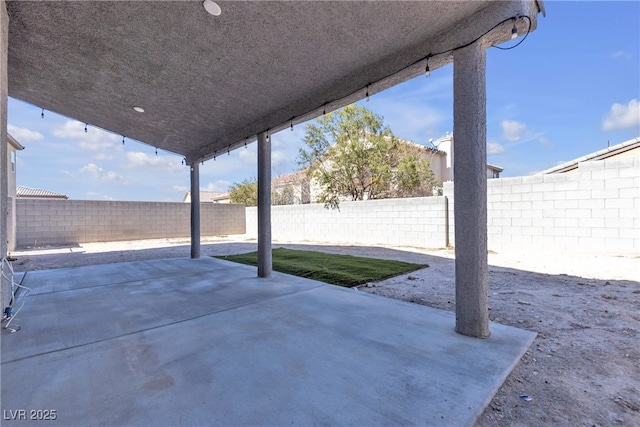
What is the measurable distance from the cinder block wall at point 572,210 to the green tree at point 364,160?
5.11 metres

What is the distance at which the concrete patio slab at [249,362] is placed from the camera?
158 cm

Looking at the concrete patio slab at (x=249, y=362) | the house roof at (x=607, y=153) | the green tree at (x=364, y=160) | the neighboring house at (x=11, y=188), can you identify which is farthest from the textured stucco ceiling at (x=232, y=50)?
the house roof at (x=607, y=153)

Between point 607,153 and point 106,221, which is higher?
point 607,153

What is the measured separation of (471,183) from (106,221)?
13.8 meters

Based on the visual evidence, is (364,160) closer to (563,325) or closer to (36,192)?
(563,325)

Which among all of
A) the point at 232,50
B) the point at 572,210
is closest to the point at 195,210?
the point at 232,50

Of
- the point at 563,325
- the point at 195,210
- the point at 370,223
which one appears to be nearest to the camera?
the point at 563,325

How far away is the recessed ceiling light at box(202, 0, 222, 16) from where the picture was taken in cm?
229

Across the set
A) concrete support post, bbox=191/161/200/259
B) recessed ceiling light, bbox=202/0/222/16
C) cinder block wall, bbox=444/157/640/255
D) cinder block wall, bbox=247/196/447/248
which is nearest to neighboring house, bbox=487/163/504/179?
cinder block wall, bbox=247/196/447/248

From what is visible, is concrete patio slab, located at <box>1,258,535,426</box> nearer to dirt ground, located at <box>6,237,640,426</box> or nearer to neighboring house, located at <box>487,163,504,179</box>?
dirt ground, located at <box>6,237,640,426</box>

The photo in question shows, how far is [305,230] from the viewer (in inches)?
519

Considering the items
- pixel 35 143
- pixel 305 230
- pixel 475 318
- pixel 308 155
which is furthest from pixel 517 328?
pixel 35 143

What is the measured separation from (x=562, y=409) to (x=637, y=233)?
6.41 metres

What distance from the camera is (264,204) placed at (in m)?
5.09
